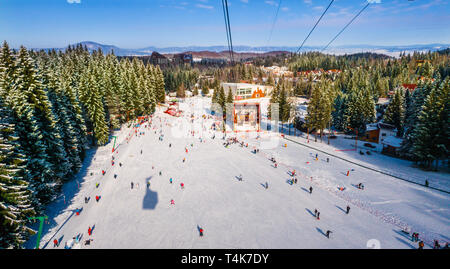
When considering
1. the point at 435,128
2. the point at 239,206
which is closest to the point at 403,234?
the point at 239,206

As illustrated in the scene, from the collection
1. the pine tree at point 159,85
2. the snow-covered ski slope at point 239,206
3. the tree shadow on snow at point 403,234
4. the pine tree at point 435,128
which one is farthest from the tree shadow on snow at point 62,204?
the pine tree at point 435,128

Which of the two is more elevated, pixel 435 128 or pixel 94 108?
pixel 94 108

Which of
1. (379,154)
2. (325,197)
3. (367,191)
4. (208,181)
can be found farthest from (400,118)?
(208,181)

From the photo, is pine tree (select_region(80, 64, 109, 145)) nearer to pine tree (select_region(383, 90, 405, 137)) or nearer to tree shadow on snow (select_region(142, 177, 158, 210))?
tree shadow on snow (select_region(142, 177, 158, 210))

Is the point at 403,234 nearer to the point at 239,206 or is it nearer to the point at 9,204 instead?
the point at 239,206

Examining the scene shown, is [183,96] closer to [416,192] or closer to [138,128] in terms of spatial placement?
[138,128]

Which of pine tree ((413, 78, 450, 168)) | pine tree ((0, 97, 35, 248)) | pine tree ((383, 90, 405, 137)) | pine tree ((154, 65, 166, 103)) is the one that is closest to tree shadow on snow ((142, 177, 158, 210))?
pine tree ((0, 97, 35, 248))
